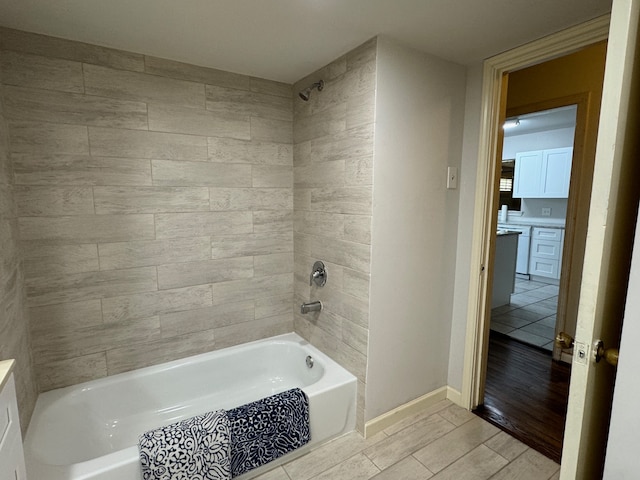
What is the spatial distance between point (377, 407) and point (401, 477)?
39cm

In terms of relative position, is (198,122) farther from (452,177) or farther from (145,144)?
(452,177)

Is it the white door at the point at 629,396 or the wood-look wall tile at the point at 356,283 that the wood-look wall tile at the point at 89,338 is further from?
the white door at the point at 629,396

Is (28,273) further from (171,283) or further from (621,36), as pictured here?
(621,36)

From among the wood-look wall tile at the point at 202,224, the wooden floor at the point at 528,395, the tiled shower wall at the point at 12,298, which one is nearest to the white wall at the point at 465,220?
the wooden floor at the point at 528,395

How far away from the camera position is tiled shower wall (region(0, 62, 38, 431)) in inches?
56.7

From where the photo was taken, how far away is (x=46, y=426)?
167 cm

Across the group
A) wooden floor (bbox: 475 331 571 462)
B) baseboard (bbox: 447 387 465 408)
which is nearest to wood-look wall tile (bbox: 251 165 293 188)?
baseboard (bbox: 447 387 465 408)

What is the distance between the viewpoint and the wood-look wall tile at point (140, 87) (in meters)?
1.86

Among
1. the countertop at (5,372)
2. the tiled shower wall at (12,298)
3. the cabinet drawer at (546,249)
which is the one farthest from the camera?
the cabinet drawer at (546,249)

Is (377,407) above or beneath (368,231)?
beneath

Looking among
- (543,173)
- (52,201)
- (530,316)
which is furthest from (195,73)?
(543,173)

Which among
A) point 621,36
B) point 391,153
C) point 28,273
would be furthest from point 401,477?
point 28,273

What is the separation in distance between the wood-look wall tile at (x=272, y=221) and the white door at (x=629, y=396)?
206cm

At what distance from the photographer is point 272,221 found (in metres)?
2.51
